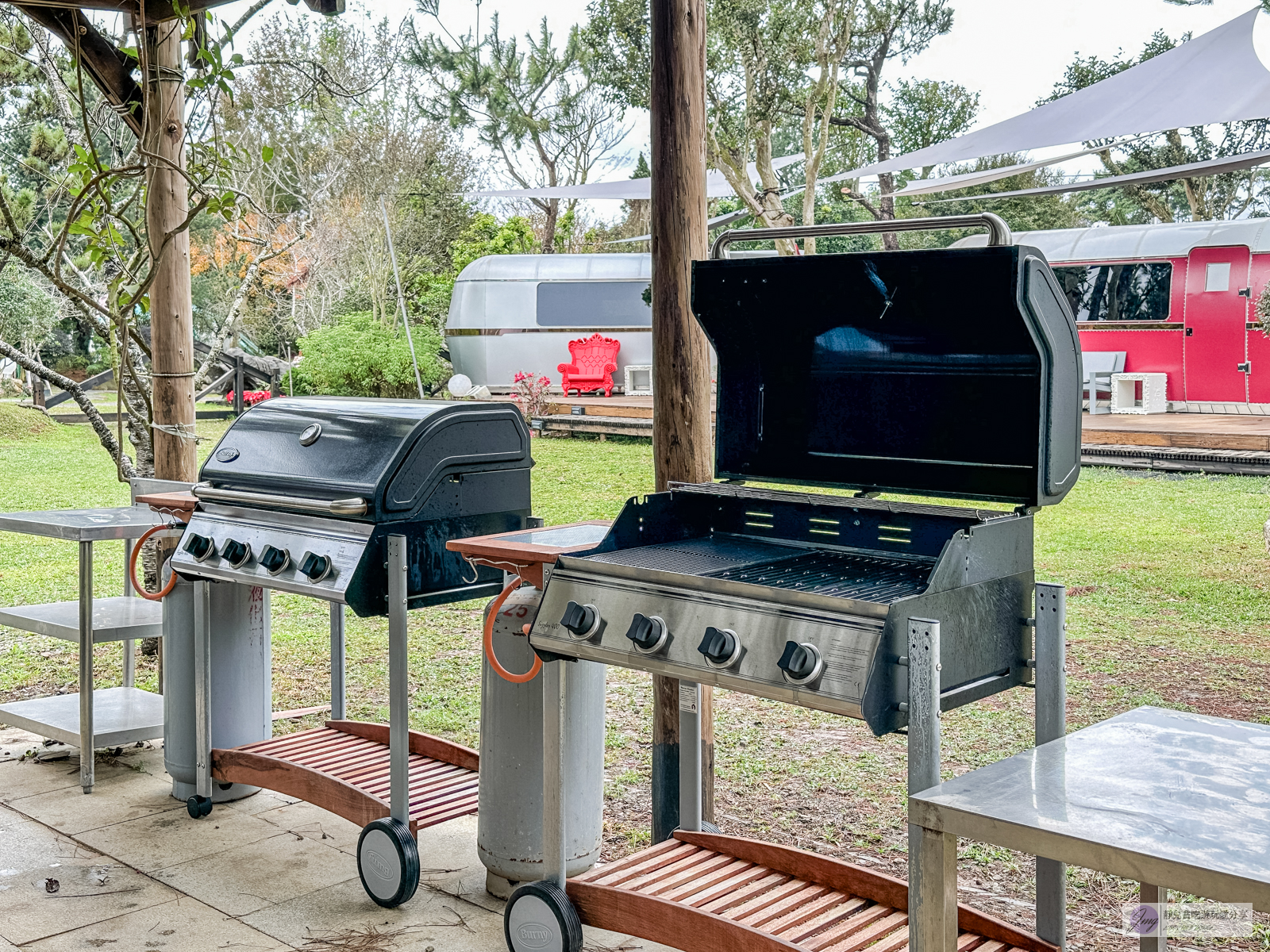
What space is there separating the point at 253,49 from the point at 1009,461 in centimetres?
1615

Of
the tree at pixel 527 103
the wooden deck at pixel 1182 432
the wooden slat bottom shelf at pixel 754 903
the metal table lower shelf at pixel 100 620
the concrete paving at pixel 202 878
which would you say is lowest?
the concrete paving at pixel 202 878

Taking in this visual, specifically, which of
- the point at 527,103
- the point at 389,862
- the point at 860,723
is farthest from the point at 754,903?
the point at 527,103

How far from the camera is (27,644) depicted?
19.3ft

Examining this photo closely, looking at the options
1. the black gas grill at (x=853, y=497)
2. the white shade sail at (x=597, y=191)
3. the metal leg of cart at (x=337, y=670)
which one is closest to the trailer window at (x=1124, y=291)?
the white shade sail at (x=597, y=191)

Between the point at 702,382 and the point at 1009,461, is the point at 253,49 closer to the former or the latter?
the point at 702,382

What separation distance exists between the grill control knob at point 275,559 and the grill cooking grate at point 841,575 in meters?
1.34

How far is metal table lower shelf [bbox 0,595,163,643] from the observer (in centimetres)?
386

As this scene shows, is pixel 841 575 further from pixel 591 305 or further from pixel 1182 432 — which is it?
pixel 591 305

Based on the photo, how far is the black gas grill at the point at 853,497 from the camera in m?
1.94

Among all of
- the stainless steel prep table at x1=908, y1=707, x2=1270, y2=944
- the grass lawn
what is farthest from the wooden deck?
the stainless steel prep table at x1=908, y1=707, x2=1270, y2=944

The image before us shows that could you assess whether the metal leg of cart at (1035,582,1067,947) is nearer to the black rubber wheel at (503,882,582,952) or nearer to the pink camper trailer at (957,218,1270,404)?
the black rubber wheel at (503,882,582,952)

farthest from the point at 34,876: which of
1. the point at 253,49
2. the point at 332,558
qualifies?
the point at 253,49

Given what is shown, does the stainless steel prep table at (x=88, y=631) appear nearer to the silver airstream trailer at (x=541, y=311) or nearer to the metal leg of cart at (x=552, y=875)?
the metal leg of cart at (x=552, y=875)

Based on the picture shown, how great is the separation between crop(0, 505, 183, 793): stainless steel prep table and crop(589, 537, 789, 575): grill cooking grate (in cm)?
203
